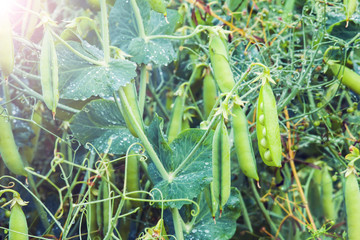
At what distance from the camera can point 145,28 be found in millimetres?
999

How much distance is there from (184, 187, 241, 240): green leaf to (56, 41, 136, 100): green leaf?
351 mm

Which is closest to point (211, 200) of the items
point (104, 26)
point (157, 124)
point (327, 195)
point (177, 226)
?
point (177, 226)

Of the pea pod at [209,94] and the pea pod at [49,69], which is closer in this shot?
the pea pod at [49,69]

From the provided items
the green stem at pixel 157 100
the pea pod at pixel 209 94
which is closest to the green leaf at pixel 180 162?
the pea pod at pixel 209 94

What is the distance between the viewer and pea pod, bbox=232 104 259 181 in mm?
751

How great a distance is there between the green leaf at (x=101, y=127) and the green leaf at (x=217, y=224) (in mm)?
230

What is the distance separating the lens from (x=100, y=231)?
39.3 inches

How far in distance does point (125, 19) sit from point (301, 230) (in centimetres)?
75

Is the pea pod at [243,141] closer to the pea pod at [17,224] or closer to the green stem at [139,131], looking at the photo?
the green stem at [139,131]

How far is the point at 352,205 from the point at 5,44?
73 cm

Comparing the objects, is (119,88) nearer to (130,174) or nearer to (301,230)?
(130,174)

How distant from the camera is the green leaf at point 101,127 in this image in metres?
0.92

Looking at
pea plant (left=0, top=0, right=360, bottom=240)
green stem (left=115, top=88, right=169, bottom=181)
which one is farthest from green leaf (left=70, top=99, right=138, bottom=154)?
green stem (left=115, top=88, right=169, bottom=181)

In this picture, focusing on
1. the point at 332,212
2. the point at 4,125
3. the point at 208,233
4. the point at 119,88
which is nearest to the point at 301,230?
the point at 332,212
